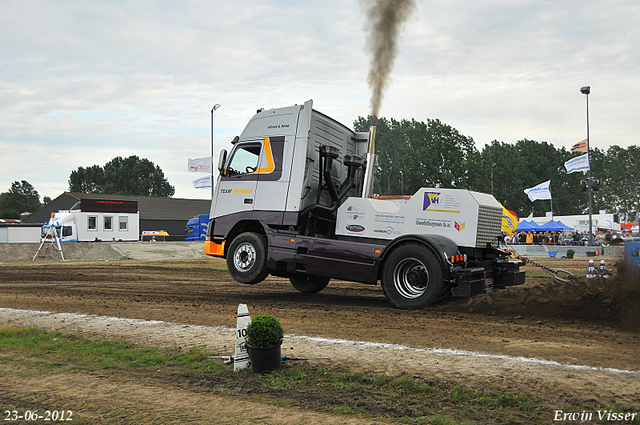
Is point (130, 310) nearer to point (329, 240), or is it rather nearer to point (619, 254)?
point (329, 240)

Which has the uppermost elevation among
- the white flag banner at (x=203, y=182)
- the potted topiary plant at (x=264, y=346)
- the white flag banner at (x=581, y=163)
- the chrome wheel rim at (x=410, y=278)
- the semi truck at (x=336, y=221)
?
the white flag banner at (x=581, y=163)

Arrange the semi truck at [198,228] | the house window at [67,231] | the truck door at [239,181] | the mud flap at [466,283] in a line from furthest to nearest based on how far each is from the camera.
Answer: the semi truck at [198,228]
the house window at [67,231]
the truck door at [239,181]
the mud flap at [466,283]

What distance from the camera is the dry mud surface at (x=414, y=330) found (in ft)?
15.9

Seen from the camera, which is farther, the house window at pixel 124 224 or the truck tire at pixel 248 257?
the house window at pixel 124 224

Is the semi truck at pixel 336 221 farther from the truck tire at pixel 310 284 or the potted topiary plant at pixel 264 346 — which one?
the potted topiary plant at pixel 264 346

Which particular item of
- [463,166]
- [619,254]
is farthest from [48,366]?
[463,166]

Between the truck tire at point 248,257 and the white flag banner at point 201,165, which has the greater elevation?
the white flag banner at point 201,165

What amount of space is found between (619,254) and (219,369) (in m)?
6.85

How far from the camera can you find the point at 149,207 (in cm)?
6122

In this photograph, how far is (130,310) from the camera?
9555 mm

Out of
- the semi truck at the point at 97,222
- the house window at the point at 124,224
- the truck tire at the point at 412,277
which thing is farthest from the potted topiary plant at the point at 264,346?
the house window at the point at 124,224

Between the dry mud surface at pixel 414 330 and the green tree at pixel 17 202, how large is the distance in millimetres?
104014

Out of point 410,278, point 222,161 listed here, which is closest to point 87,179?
point 222,161

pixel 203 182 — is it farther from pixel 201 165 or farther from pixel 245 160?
pixel 245 160
